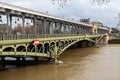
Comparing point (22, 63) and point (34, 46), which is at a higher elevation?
point (34, 46)

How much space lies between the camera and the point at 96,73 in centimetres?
3781

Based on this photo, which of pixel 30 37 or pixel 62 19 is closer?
pixel 30 37

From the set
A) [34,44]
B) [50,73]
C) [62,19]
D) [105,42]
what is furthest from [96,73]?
[105,42]

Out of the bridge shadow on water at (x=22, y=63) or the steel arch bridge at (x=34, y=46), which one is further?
the bridge shadow on water at (x=22, y=63)

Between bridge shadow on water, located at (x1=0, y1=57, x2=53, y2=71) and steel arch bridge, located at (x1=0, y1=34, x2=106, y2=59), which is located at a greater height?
steel arch bridge, located at (x1=0, y1=34, x2=106, y2=59)

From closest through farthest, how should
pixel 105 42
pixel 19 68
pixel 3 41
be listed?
pixel 3 41, pixel 19 68, pixel 105 42

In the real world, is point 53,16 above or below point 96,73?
above

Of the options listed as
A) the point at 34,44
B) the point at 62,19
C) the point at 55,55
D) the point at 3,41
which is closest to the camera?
the point at 3,41

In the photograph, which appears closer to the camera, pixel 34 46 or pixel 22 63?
pixel 34 46

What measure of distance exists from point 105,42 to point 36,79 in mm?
85866

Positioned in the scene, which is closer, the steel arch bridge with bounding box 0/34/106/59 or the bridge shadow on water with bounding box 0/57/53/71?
the steel arch bridge with bounding box 0/34/106/59

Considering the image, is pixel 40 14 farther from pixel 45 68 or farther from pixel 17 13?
pixel 45 68

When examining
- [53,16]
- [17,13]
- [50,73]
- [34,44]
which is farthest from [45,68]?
[53,16]

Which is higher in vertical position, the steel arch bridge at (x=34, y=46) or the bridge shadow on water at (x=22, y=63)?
the steel arch bridge at (x=34, y=46)
